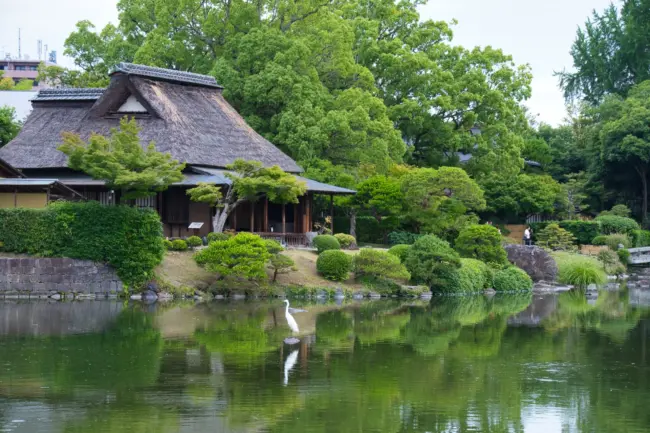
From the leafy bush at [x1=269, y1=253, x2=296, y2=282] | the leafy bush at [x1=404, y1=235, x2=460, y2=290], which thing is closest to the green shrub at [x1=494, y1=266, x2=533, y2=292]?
the leafy bush at [x1=404, y1=235, x2=460, y2=290]

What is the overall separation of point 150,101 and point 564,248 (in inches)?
795

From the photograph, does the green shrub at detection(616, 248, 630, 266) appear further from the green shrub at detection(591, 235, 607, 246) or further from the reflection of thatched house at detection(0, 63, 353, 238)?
the reflection of thatched house at detection(0, 63, 353, 238)

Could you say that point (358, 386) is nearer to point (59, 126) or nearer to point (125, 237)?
point (125, 237)

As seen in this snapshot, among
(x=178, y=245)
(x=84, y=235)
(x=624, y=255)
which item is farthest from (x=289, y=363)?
(x=624, y=255)

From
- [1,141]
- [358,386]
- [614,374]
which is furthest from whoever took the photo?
[1,141]

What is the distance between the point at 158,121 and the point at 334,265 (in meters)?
11.2

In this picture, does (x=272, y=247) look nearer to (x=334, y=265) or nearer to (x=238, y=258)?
(x=238, y=258)

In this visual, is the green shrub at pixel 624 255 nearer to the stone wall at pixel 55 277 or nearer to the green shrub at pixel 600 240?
the green shrub at pixel 600 240

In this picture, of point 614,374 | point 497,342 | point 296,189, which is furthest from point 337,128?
point 614,374

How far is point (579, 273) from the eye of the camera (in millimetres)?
38188

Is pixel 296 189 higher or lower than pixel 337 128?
lower

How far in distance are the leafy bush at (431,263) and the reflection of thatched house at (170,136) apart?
612cm

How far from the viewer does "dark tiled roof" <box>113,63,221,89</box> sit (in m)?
39.5

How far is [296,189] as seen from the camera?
34.9 m
